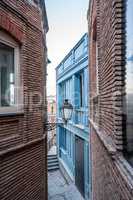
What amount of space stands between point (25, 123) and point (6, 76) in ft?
4.02

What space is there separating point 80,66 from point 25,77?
204 inches

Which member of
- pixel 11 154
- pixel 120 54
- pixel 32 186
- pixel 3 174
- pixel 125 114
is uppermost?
pixel 120 54

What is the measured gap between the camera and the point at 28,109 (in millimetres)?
6328

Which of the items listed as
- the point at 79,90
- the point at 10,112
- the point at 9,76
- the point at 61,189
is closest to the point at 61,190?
the point at 61,189

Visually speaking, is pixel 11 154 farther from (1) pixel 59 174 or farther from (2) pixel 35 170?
Result: (1) pixel 59 174

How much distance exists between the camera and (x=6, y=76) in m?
5.55

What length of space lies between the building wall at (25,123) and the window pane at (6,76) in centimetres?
28

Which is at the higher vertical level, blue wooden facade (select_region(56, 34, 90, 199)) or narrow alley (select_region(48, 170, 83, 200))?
blue wooden facade (select_region(56, 34, 90, 199))

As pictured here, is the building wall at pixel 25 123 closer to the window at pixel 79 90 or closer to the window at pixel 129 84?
the window at pixel 129 84

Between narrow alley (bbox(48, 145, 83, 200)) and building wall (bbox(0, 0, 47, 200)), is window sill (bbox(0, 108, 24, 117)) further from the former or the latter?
narrow alley (bbox(48, 145, 83, 200))

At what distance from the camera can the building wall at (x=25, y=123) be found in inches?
205

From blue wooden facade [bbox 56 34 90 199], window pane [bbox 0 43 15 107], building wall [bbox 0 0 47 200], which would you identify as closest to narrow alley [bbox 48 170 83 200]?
blue wooden facade [bbox 56 34 90 199]

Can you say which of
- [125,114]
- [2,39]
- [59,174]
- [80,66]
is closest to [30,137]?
[2,39]

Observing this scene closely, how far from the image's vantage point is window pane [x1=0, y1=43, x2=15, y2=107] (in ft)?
17.6
